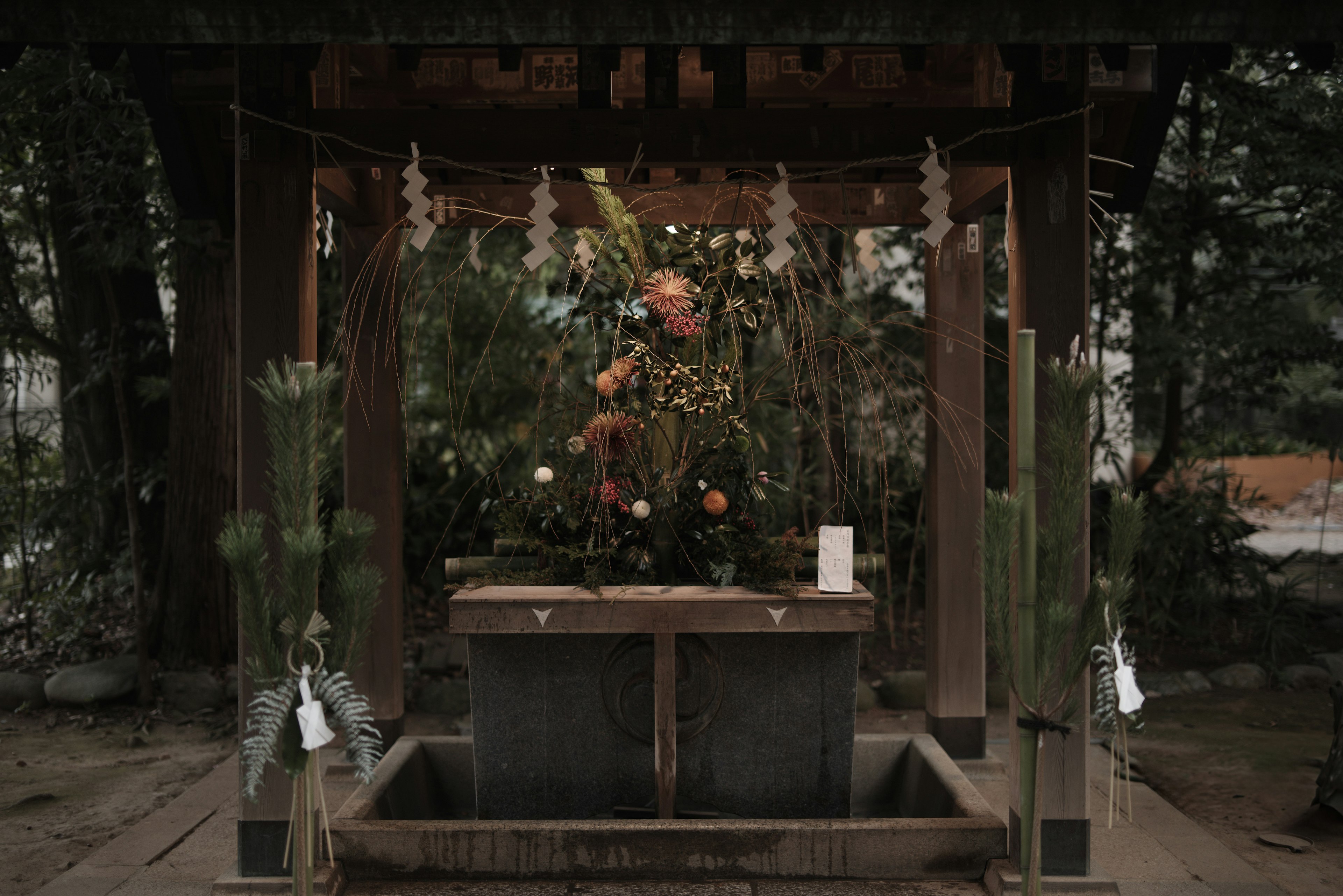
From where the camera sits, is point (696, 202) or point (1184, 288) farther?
point (1184, 288)

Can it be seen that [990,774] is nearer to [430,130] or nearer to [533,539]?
[533,539]

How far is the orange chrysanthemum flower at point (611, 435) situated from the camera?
323 cm

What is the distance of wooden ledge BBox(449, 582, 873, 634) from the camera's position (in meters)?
3.06

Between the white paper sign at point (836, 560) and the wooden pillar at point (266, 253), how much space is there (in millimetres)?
1573

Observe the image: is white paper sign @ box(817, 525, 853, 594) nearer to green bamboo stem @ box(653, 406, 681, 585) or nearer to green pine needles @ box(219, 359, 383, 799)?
green bamboo stem @ box(653, 406, 681, 585)

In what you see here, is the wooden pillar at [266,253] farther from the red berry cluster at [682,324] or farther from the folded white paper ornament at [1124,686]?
the folded white paper ornament at [1124,686]

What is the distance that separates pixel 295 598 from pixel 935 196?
81.1 inches

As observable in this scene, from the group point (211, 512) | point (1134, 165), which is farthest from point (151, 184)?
point (1134, 165)

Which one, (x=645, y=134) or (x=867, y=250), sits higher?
(x=645, y=134)

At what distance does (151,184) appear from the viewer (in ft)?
17.7

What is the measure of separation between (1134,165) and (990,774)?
2.29 metres

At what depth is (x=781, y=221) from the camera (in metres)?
3.04

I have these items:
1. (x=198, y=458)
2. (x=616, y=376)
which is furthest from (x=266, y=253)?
(x=198, y=458)

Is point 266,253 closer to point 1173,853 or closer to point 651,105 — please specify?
point 651,105
